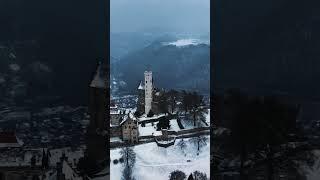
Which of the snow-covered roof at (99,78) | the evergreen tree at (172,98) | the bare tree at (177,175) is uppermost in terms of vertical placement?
the snow-covered roof at (99,78)

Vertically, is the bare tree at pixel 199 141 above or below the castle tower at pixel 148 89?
Result: below

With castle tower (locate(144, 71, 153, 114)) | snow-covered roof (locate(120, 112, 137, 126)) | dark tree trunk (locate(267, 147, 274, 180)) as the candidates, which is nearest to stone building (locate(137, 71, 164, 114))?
castle tower (locate(144, 71, 153, 114))

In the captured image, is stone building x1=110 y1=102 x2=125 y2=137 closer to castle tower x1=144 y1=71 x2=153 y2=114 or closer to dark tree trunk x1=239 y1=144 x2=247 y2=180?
castle tower x1=144 y1=71 x2=153 y2=114

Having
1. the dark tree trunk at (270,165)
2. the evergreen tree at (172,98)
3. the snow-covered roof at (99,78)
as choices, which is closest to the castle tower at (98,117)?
the snow-covered roof at (99,78)

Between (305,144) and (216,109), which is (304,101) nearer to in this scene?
(305,144)

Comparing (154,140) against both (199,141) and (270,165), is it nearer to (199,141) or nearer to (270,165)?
(199,141)

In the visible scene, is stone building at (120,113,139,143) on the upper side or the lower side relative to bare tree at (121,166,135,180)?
upper

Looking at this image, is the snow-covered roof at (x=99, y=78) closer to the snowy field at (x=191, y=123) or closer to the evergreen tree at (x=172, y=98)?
the evergreen tree at (x=172, y=98)
